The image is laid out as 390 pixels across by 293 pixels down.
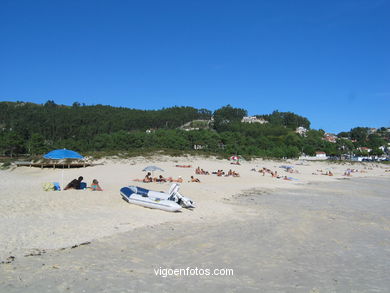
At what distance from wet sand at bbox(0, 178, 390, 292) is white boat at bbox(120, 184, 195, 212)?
1400 mm

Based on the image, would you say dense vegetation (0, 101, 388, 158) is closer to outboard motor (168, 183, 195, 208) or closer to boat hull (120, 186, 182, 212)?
boat hull (120, 186, 182, 212)

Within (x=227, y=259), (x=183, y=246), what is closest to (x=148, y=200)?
(x=183, y=246)

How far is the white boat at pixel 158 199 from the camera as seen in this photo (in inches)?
460

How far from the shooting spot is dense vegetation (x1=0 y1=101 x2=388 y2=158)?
5638cm

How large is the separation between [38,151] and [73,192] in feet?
147

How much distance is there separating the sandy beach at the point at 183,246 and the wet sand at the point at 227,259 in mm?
19

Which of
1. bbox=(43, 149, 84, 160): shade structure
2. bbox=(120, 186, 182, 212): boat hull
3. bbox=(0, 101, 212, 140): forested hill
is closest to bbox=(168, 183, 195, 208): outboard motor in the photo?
bbox=(120, 186, 182, 212): boat hull

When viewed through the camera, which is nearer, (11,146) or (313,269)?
(313,269)

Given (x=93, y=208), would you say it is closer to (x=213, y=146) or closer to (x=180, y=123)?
(x=213, y=146)

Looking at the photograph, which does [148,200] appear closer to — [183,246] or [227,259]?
[183,246]

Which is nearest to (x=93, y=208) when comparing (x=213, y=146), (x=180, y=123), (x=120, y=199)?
(x=120, y=199)

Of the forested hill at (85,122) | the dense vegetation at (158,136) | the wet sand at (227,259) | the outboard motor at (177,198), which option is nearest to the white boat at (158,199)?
the outboard motor at (177,198)

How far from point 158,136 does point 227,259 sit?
57656mm

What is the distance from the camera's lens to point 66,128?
9081 centimetres
